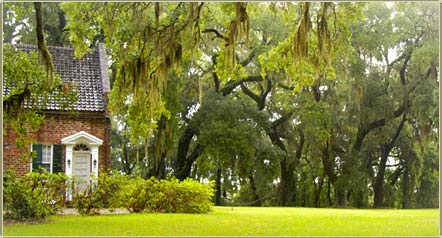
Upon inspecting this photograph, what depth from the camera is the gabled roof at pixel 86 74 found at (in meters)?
18.4

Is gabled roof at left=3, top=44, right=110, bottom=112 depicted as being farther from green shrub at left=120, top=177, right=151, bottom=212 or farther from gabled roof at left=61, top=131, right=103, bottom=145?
green shrub at left=120, top=177, right=151, bottom=212

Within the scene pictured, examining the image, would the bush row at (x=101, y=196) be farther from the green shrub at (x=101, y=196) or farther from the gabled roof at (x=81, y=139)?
the gabled roof at (x=81, y=139)

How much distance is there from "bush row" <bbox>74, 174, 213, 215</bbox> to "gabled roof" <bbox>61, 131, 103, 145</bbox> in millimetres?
2682

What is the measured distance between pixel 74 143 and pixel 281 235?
30.9 ft

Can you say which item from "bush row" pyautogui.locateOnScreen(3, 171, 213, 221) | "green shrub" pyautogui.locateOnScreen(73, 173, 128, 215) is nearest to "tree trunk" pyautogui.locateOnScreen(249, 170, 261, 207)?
"bush row" pyautogui.locateOnScreen(3, 171, 213, 221)

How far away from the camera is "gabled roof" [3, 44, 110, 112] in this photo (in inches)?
724

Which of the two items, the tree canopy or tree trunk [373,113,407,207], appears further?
tree trunk [373,113,407,207]

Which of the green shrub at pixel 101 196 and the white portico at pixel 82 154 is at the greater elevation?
the white portico at pixel 82 154

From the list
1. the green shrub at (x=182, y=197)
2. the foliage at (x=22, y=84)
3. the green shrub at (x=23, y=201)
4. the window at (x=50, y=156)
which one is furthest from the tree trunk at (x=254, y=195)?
the foliage at (x=22, y=84)

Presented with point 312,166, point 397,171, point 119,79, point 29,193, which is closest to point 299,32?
point 119,79

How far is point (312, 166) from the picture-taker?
28.9m

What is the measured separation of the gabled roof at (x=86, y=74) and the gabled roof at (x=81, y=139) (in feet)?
2.39

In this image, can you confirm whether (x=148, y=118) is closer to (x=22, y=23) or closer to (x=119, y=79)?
(x=119, y=79)

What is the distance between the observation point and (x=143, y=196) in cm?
1549
